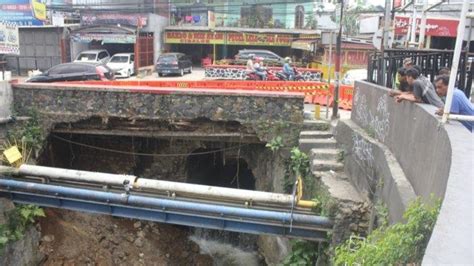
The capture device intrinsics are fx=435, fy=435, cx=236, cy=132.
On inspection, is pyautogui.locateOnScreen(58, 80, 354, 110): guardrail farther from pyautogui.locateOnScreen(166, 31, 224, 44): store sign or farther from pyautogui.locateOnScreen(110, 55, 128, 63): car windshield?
pyautogui.locateOnScreen(166, 31, 224, 44): store sign

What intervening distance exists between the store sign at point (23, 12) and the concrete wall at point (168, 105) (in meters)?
21.4

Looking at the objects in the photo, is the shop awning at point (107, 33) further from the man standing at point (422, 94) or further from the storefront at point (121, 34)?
the man standing at point (422, 94)

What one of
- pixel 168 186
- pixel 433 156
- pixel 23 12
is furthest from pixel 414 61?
pixel 23 12

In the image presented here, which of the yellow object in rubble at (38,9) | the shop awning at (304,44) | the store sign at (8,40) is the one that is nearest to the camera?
the store sign at (8,40)

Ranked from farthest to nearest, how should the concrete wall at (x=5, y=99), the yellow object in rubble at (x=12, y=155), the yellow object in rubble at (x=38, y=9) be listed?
the yellow object in rubble at (x=38, y=9) → the concrete wall at (x=5, y=99) → the yellow object in rubble at (x=12, y=155)

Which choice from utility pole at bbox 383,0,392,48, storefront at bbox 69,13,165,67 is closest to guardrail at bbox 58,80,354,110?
utility pole at bbox 383,0,392,48

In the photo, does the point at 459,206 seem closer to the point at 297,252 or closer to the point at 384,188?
the point at 384,188

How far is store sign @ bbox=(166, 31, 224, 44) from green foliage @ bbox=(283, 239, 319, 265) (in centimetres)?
2427

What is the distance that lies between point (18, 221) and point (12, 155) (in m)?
1.52

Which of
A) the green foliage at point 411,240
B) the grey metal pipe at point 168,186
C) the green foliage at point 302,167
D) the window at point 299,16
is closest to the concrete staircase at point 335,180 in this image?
the green foliage at point 302,167

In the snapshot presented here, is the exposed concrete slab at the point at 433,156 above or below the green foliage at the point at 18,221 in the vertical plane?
above

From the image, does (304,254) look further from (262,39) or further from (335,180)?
(262,39)

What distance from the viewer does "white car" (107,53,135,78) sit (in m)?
25.3

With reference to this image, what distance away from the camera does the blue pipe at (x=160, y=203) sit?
24.6ft
